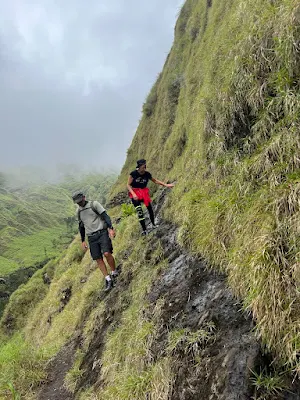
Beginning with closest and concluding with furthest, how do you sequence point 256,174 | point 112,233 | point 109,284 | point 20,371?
point 256,174 → point 20,371 → point 112,233 → point 109,284

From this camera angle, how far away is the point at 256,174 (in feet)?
21.4

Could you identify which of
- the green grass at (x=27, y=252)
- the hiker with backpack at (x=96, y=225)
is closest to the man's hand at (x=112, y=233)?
the hiker with backpack at (x=96, y=225)

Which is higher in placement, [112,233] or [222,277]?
[112,233]

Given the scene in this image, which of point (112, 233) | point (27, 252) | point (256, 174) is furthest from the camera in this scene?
point (27, 252)

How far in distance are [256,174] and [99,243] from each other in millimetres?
5927

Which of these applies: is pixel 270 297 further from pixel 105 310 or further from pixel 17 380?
pixel 17 380

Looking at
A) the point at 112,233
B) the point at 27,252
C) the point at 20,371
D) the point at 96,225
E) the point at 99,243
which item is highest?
the point at 96,225

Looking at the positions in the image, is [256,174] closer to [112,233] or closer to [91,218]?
[112,233]

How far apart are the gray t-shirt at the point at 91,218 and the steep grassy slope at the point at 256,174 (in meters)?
2.47

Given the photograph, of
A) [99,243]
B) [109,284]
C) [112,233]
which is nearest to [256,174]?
[112,233]

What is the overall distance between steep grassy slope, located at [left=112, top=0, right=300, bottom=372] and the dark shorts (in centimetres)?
237

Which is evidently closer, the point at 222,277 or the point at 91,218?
the point at 222,277

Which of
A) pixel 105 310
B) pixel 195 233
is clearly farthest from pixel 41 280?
pixel 195 233

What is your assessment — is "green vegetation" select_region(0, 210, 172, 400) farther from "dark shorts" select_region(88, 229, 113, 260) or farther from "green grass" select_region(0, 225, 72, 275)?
"green grass" select_region(0, 225, 72, 275)
